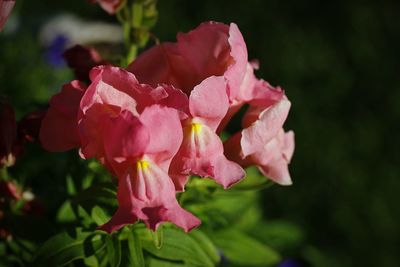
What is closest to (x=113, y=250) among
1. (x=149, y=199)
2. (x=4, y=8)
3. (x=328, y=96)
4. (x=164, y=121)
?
(x=149, y=199)

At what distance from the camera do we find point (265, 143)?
41.4 inches

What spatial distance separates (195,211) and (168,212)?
322 mm

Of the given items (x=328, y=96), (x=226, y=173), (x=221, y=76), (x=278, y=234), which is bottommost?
(x=328, y=96)

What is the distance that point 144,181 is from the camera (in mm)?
951

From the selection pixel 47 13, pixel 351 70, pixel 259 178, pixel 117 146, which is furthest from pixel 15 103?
pixel 351 70

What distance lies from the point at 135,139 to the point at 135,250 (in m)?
0.21

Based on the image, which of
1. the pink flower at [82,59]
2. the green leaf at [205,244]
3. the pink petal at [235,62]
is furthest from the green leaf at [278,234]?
the pink petal at [235,62]

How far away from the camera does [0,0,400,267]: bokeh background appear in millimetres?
2898

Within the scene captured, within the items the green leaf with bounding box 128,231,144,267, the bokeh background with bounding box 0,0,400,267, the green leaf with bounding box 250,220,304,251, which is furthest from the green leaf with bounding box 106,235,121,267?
the bokeh background with bounding box 0,0,400,267

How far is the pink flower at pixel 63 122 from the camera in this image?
100 centimetres

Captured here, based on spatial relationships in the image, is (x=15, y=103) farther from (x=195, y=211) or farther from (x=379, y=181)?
(x=379, y=181)

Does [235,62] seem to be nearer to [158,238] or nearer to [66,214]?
[158,238]

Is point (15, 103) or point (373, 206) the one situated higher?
point (15, 103)

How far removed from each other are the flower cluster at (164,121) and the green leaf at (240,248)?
35 centimetres
